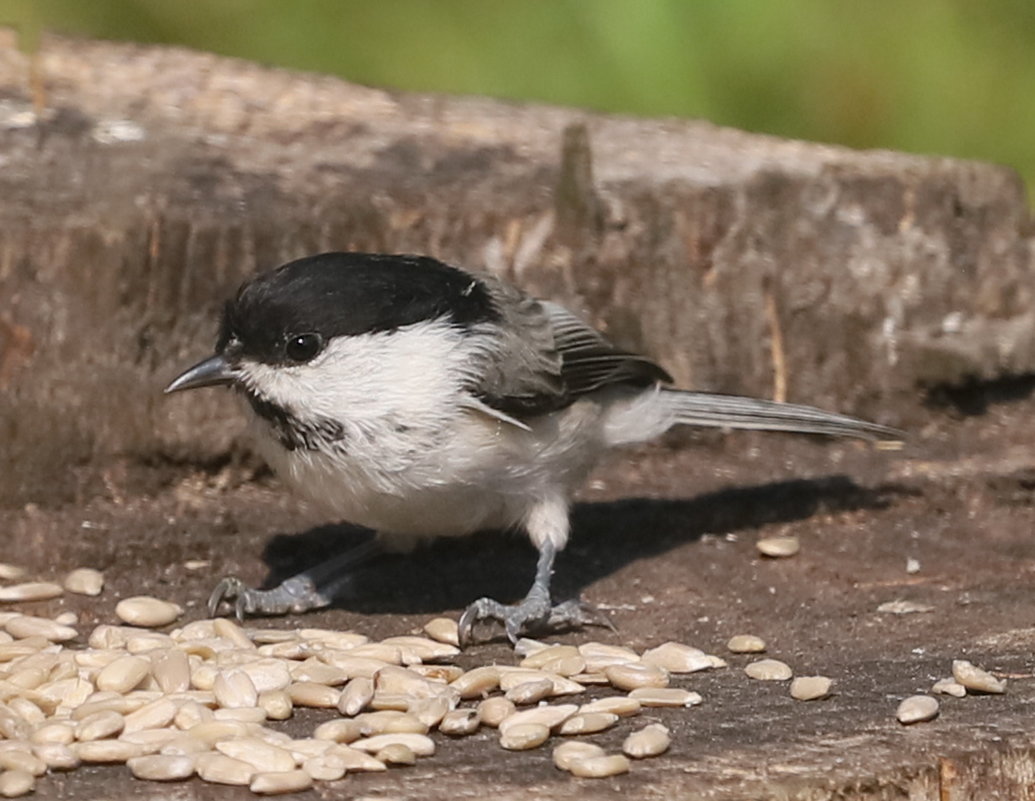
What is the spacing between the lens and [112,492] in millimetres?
3752

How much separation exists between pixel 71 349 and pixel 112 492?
33cm

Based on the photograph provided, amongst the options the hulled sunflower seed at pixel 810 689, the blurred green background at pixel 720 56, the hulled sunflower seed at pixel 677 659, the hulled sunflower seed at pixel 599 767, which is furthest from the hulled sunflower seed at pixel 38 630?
the blurred green background at pixel 720 56

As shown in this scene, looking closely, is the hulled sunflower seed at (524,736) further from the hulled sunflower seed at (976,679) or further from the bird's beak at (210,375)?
the bird's beak at (210,375)

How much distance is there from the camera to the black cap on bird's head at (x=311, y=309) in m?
3.06

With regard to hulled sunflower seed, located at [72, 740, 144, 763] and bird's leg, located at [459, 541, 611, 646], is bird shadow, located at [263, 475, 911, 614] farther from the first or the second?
hulled sunflower seed, located at [72, 740, 144, 763]

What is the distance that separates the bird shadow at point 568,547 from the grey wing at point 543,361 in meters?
0.34

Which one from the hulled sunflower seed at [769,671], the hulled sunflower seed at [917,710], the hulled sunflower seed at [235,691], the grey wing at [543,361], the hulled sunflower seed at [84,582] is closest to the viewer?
the hulled sunflower seed at [917,710]

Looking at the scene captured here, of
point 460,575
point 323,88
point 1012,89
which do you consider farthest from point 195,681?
point 1012,89

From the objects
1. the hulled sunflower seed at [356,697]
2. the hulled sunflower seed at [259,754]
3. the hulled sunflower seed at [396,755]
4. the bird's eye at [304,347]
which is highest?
the bird's eye at [304,347]

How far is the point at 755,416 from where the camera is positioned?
3.91m

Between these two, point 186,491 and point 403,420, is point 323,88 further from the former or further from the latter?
point 403,420

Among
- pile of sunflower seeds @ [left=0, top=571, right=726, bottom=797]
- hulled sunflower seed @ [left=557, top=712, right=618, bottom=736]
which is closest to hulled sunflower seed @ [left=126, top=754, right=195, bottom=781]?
pile of sunflower seeds @ [left=0, top=571, right=726, bottom=797]

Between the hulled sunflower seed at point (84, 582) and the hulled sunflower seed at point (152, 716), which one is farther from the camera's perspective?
the hulled sunflower seed at point (84, 582)

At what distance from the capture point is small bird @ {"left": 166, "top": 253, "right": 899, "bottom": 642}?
308cm
